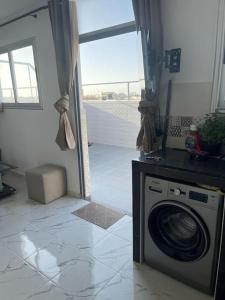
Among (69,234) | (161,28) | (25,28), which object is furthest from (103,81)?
(69,234)

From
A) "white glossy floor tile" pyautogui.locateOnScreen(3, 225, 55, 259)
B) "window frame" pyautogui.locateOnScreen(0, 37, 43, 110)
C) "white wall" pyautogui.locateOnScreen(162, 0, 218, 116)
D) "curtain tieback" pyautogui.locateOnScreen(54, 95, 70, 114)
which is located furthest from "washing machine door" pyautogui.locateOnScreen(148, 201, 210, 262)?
"window frame" pyautogui.locateOnScreen(0, 37, 43, 110)

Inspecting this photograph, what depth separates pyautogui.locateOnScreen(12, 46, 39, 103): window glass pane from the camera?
298 cm

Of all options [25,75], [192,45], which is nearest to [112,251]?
[192,45]

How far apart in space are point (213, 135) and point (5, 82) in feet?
10.6

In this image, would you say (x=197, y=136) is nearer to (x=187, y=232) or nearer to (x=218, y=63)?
(x=218, y=63)

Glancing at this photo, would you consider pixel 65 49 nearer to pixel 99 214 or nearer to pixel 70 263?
pixel 99 214

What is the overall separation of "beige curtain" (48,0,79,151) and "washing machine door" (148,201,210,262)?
1.37 m

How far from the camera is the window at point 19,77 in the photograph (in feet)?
9.83

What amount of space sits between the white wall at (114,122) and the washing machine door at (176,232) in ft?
11.3

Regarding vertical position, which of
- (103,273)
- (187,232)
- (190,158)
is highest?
(190,158)

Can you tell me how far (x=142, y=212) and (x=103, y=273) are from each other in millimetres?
548

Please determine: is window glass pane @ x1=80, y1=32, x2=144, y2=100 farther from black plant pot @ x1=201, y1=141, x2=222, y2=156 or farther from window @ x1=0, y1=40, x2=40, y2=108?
black plant pot @ x1=201, y1=141, x2=222, y2=156

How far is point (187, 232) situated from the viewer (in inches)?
62.6

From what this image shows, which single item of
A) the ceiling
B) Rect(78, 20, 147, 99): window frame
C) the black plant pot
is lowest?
the black plant pot
